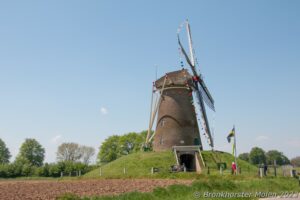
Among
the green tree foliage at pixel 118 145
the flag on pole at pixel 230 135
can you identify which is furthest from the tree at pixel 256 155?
the flag on pole at pixel 230 135

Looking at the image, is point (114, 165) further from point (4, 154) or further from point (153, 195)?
point (4, 154)

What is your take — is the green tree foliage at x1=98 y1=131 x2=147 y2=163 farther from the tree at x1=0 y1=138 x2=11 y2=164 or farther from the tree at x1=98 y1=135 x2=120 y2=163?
the tree at x1=0 y1=138 x2=11 y2=164

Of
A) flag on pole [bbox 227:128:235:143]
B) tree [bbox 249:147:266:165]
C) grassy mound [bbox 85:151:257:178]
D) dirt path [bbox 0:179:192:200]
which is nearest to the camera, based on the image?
dirt path [bbox 0:179:192:200]

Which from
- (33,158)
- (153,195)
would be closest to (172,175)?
(153,195)

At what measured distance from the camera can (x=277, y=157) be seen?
135 meters

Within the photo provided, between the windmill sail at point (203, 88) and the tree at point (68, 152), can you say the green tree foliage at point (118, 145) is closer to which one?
the tree at point (68, 152)

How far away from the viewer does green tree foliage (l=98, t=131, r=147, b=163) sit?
81.4 meters

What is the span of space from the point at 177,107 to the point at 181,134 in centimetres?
353

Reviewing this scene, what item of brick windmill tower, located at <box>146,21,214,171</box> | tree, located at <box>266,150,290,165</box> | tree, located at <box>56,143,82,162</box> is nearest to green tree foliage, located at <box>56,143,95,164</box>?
tree, located at <box>56,143,82,162</box>

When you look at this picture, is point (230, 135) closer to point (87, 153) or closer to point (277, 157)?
point (87, 153)

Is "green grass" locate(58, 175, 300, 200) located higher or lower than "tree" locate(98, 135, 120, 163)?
lower

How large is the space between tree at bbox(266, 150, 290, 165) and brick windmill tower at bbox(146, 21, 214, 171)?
339 feet

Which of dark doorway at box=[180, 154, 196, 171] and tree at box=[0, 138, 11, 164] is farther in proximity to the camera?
tree at box=[0, 138, 11, 164]

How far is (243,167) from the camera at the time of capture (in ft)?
116
